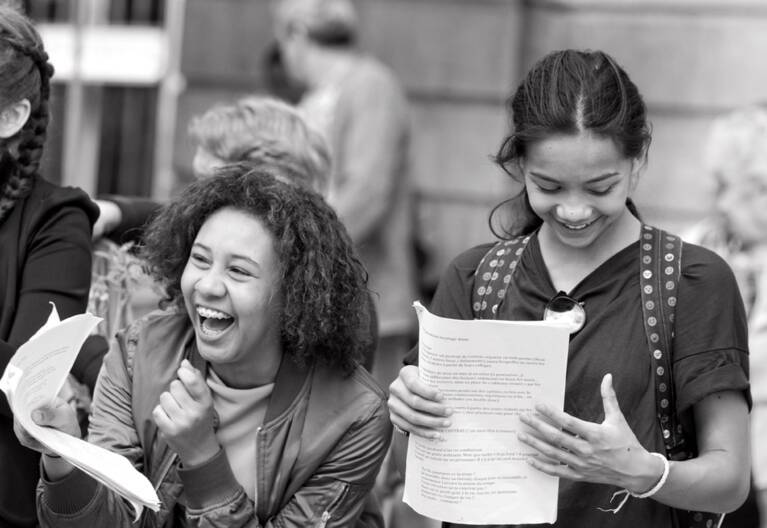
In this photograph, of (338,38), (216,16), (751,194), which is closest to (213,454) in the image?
(751,194)

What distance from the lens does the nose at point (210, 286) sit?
3.39 m

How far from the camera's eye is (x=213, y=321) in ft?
11.3

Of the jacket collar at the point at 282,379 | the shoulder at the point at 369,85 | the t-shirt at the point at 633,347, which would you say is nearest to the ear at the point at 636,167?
the t-shirt at the point at 633,347

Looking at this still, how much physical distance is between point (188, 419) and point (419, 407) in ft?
1.82

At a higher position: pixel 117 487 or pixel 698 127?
pixel 698 127

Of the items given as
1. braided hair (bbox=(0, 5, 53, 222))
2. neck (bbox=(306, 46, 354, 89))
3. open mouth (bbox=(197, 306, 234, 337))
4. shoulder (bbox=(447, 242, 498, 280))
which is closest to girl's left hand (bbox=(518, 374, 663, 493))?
shoulder (bbox=(447, 242, 498, 280))

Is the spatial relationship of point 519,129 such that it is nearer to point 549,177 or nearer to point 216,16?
point 549,177

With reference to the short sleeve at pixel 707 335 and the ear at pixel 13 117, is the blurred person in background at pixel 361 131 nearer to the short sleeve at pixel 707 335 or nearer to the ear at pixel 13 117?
the ear at pixel 13 117

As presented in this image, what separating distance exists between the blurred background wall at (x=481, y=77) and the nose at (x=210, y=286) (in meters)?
4.97

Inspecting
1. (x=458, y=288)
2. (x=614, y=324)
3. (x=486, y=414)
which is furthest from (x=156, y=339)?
(x=614, y=324)

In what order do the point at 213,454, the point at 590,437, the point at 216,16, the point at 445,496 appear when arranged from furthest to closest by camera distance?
the point at 216,16
the point at 213,454
the point at 445,496
the point at 590,437

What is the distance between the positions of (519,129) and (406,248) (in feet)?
13.6

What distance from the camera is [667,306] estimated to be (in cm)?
312

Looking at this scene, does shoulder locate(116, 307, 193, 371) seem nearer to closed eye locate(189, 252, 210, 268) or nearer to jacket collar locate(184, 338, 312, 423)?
jacket collar locate(184, 338, 312, 423)
